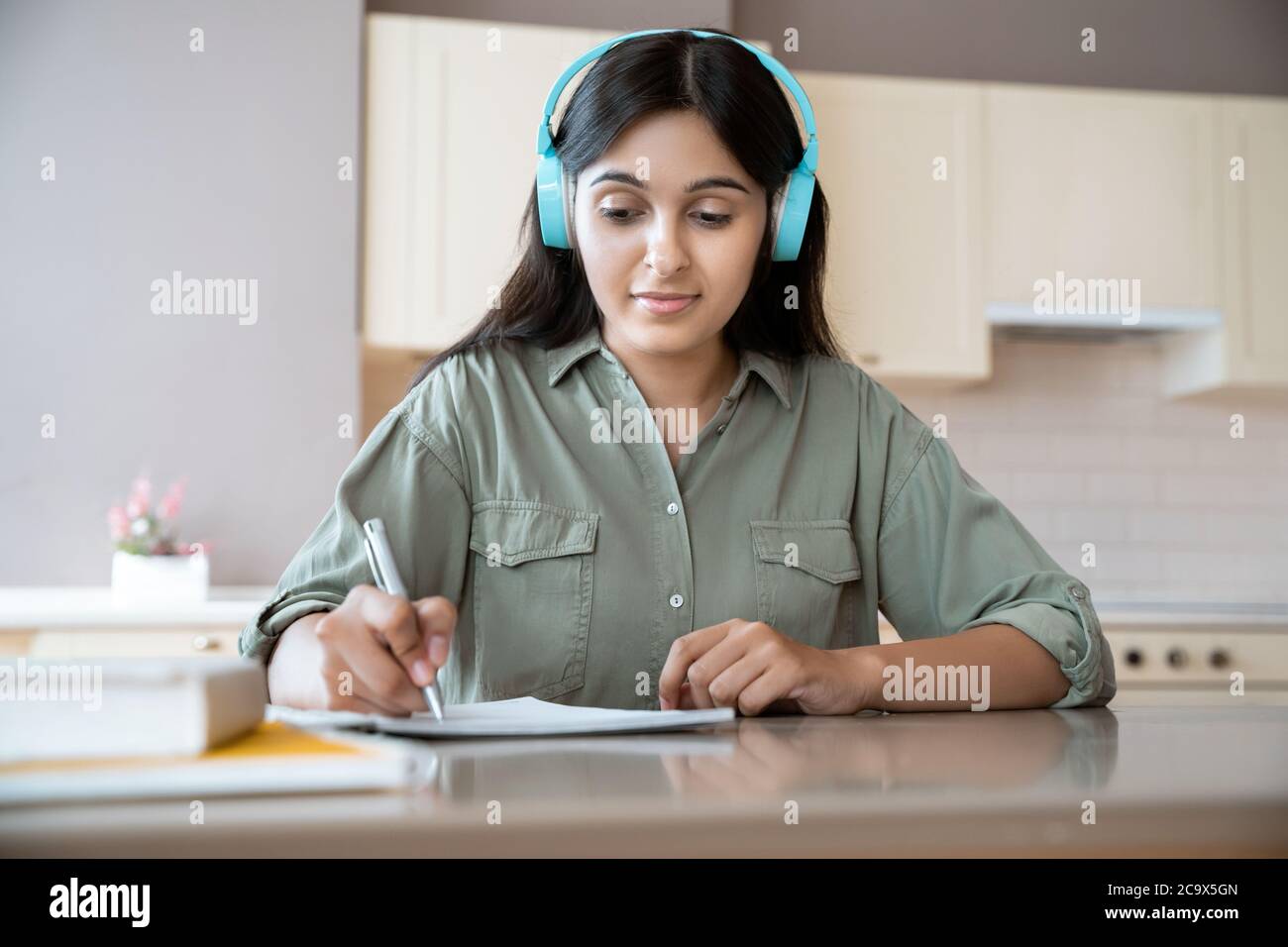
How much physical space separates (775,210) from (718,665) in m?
0.64

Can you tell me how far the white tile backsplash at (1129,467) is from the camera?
11.5ft

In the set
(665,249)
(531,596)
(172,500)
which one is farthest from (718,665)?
(172,500)

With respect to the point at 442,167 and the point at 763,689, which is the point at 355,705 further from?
the point at 442,167

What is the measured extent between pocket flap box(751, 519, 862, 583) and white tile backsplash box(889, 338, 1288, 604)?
7.16 ft

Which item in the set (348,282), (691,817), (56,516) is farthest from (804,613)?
(56,516)

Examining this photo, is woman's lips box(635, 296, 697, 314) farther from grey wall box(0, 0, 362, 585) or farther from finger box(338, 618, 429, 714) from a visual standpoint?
grey wall box(0, 0, 362, 585)

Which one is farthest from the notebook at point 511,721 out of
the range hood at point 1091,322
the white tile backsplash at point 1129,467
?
the white tile backsplash at point 1129,467

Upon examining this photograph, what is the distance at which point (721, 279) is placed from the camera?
129cm

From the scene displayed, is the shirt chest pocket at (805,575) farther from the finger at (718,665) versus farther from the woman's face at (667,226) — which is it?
the finger at (718,665)

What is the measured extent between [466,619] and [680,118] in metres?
0.60

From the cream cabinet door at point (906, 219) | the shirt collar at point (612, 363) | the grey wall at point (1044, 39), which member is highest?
the grey wall at point (1044, 39)

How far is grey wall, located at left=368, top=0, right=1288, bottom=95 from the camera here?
11.6ft

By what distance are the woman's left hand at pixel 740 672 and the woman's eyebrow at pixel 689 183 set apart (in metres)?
0.51

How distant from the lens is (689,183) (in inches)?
49.2
